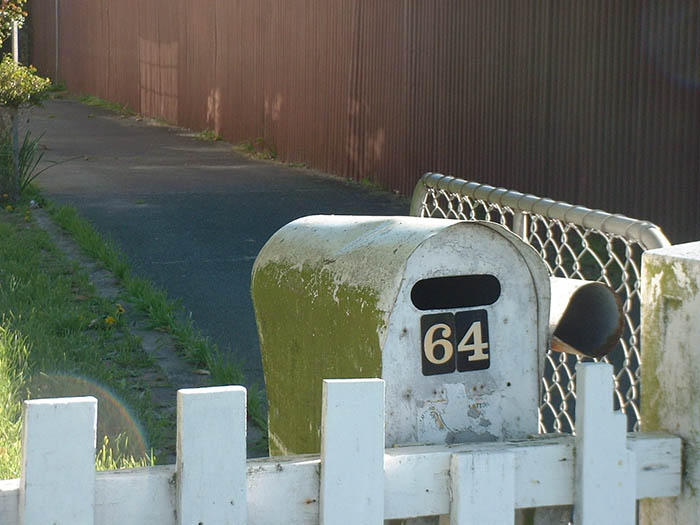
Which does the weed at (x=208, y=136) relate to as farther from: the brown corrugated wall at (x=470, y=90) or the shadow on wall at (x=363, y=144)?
the shadow on wall at (x=363, y=144)

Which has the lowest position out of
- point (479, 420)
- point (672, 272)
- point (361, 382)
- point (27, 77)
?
point (479, 420)

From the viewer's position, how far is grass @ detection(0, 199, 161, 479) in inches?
157

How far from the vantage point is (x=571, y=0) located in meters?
9.05

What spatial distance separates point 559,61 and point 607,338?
7.32 metres

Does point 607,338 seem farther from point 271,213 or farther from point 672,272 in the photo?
point 271,213

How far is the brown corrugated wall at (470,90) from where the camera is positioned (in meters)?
8.38

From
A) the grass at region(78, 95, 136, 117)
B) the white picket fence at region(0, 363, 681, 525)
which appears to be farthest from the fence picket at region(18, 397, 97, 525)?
the grass at region(78, 95, 136, 117)

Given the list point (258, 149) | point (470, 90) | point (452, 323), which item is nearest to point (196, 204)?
point (470, 90)

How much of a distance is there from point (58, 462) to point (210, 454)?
232mm

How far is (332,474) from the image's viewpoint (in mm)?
1775

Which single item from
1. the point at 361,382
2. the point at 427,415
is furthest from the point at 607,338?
the point at 361,382

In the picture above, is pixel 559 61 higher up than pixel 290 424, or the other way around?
pixel 559 61

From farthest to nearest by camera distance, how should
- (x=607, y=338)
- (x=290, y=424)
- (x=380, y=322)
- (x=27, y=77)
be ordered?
(x=27, y=77)
(x=290, y=424)
(x=607, y=338)
(x=380, y=322)

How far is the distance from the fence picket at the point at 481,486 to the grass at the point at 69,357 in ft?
6.02
